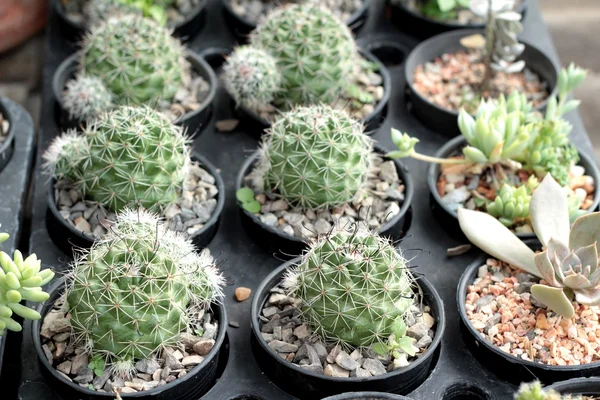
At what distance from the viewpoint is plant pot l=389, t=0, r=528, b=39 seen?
3.17 metres

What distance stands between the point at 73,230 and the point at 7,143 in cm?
47

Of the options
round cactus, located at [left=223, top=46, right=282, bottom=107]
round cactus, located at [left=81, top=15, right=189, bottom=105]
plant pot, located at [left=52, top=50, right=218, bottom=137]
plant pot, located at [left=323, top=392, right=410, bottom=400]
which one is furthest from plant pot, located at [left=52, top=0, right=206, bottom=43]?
plant pot, located at [left=323, top=392, right=410, bottom=400]

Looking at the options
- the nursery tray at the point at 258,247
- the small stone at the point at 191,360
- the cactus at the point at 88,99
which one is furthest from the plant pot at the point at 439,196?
the cactus at the point at 88,99

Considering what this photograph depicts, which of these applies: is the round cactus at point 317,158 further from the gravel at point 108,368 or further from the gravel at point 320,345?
the gravel at point 108,368

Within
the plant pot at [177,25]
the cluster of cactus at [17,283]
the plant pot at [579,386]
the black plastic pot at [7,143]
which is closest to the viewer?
the cluster of cactus at [17,283]

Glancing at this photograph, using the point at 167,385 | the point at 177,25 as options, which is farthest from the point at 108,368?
the point at 177,25

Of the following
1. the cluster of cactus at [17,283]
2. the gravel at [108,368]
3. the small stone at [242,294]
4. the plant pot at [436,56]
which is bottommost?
the small stone at [242,294]

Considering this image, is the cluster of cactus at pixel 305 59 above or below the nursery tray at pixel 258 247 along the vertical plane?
above

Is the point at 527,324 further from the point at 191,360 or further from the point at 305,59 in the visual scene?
the point at 305,59

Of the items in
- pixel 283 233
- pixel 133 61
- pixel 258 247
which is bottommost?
pixel 258 247

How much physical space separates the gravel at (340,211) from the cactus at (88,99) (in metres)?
0.51

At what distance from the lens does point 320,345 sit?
2.06 m

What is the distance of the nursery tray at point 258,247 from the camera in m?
2.09

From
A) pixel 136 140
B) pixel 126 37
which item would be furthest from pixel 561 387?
pixel 126 37
